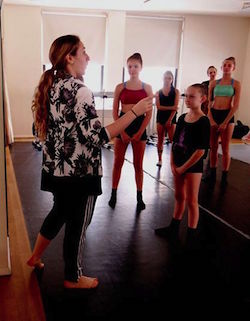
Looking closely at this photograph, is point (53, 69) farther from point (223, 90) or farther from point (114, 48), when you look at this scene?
point (114, 48)

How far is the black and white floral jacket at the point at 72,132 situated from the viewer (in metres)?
1.77

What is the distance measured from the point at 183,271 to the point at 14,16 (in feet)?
18.6

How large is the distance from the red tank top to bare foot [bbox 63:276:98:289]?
5.63ft

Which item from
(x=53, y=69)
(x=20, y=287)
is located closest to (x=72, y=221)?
(x=20, y=287)

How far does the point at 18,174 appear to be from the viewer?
4457 mm

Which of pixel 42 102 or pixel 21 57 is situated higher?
pixel 21 57

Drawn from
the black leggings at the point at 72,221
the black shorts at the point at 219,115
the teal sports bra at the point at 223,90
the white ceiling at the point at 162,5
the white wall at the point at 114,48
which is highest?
the white ceiling at the point at 162,5

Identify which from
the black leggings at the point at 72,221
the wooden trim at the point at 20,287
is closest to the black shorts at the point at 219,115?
the wooden trim at the point at 20,287

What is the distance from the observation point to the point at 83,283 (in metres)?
2.20

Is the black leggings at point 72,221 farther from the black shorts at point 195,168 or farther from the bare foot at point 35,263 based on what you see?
the black shorts at point 195,168

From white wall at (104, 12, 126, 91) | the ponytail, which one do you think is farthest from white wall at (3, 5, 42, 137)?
the ponytail

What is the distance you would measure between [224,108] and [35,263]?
10.3ft

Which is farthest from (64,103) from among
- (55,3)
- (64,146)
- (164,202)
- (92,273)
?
(55,3)

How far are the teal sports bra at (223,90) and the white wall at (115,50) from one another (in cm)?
313
